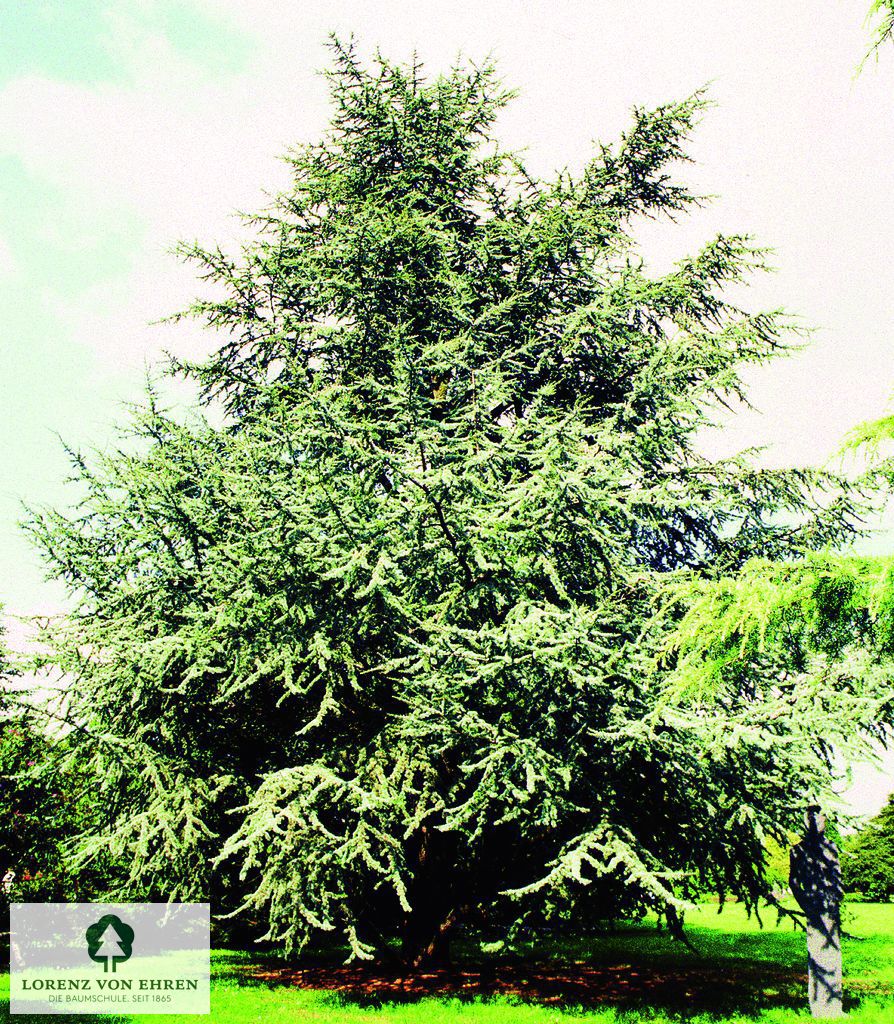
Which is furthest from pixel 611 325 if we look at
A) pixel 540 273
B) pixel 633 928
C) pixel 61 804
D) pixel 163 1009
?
pixel 633 928

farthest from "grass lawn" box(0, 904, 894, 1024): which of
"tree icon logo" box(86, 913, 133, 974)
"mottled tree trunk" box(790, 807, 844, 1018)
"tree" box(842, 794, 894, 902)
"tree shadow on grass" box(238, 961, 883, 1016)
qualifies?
"tree" box(842, 794, 894, 902)

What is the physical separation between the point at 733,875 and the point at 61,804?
11699 millimetres

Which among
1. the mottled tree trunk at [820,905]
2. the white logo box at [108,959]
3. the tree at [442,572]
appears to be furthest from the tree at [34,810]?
the mottled tree trunk at [820,905]

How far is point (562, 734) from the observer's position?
793 cm

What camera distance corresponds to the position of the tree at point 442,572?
7918mm

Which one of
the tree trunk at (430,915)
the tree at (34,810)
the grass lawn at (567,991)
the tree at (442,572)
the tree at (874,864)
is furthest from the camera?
the tree at (874,864)

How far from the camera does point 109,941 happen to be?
42.6 ft

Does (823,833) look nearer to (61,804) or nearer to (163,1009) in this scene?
(163,1009)

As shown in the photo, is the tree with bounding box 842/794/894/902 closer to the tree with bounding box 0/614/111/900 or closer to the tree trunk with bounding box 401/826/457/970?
the tree trunk with bounding box 401/826/457/970

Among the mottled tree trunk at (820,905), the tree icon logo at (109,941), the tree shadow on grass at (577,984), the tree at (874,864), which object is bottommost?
the tree at (874,864)

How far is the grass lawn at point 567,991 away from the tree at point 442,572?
0.97m

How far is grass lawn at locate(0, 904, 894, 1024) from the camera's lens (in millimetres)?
8797

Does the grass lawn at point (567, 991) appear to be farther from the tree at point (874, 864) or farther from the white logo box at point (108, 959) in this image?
the tree at point (874, 864)

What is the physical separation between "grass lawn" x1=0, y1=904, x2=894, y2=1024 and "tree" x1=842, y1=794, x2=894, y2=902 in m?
17.4
